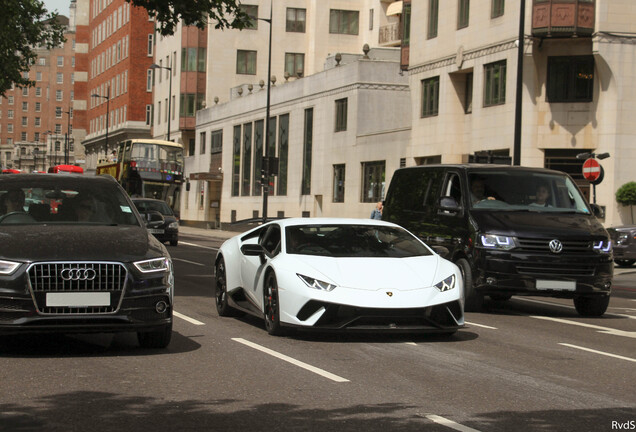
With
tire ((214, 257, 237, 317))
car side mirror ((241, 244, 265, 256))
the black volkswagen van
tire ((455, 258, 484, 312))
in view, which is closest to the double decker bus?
the black volkswagen van

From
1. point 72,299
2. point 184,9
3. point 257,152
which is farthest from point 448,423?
point 257,152

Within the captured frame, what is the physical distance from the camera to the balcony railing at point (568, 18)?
3638 cm

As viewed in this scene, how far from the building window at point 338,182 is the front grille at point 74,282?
44.9 meters

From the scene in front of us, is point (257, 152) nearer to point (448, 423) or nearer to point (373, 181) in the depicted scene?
point (373, 181)

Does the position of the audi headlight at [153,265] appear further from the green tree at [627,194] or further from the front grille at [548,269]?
the green tree at [627,194]

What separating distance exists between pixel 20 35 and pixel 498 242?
37.7 metres

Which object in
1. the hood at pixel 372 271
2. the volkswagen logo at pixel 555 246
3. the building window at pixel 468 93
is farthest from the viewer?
the building window at pixel 468 93

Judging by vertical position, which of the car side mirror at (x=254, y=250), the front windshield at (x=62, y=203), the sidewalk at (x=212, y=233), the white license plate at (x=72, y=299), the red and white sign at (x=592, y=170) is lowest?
the sidewalk at (x=212, y=233)

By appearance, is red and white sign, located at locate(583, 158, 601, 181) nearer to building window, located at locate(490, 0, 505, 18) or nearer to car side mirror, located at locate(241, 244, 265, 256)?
building window, located at locate(490, 0, 505, 18)

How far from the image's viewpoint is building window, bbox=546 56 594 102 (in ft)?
122

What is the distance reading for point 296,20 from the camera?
79875 millimetres

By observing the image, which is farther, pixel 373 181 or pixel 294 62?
pixel 294 62

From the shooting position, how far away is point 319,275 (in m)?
10.7

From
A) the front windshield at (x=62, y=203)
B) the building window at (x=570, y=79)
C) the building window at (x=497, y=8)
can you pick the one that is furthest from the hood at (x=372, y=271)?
the building window at (x=497, y=8)
